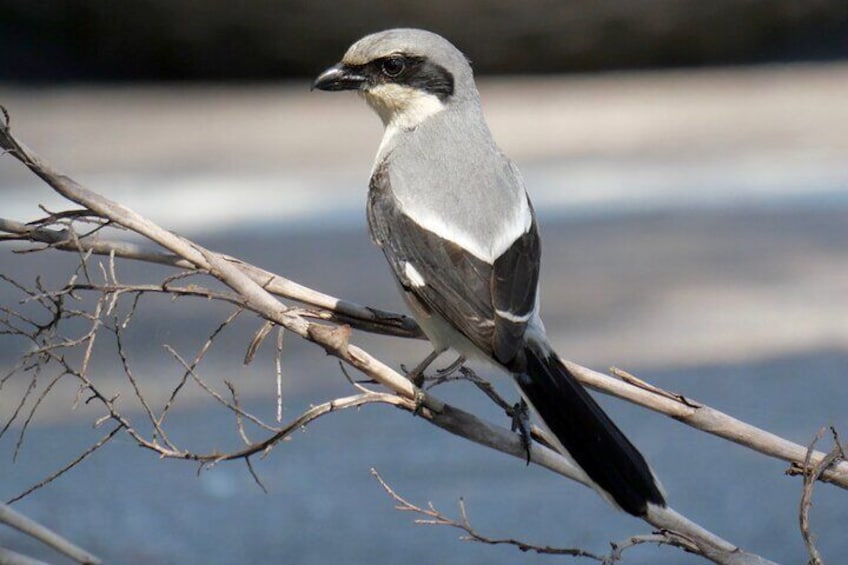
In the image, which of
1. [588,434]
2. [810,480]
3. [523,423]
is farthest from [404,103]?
[810,480]

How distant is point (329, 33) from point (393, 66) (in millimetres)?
8688

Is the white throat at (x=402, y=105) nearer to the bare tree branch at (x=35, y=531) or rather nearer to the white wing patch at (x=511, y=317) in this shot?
the white wing patch at (x=511, y=317)

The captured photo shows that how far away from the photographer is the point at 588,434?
7.98 ft

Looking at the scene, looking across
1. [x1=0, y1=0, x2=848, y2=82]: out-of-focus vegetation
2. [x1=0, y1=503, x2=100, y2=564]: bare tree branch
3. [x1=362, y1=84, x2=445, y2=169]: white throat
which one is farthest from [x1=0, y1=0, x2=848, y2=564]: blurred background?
[x1=0, y1=503, x2=100, y2=564]: bare tree branch

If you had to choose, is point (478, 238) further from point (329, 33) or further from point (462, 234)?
point (329, 33)

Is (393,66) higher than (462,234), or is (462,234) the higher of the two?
(393,66)

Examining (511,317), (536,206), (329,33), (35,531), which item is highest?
(329,33)

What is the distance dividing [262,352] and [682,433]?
2.04 m

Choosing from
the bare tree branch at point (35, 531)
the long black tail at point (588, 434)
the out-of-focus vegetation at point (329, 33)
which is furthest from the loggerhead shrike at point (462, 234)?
the out-of-focus vegetation at point (329, 33)

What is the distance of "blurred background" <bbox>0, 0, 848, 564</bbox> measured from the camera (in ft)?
17.2

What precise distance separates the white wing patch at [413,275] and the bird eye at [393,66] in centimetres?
65

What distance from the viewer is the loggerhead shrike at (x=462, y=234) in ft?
8.13

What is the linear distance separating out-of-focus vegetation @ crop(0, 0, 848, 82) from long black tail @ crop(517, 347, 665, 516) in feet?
31.4

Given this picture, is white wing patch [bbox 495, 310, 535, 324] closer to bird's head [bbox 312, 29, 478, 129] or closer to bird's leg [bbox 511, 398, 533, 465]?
bird's leg [bbox 511, 398, 533, 465]
